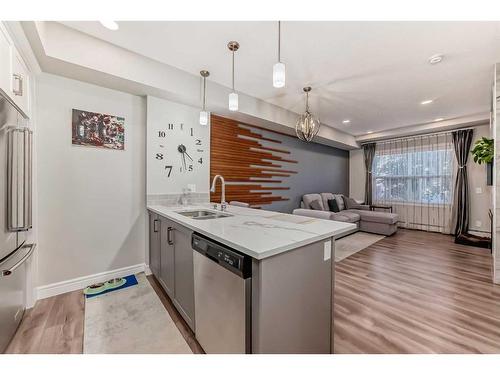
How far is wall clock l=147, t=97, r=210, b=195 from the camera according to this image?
2.74 meters

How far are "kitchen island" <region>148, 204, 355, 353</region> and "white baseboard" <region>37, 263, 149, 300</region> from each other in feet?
4.71

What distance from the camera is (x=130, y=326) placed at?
172cm

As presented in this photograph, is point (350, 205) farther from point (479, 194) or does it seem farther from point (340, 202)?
point (479, 194)

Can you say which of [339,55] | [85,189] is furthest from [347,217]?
[85,189]

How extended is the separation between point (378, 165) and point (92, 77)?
6.86m

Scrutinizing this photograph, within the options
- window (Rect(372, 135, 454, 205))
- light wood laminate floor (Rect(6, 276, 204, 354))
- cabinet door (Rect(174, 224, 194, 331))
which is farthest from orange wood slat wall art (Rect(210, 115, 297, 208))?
window (Rect(372, 135, 454, 205))

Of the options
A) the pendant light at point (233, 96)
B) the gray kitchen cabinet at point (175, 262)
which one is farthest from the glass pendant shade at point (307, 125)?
the gray kitchen cabinet at point (175, 262)

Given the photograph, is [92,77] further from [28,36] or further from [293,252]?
[293,252]

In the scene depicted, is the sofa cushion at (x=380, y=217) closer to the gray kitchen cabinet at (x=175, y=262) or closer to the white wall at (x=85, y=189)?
the gray kitchen cabinet at (x=175, y=262)

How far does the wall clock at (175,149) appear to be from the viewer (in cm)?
274

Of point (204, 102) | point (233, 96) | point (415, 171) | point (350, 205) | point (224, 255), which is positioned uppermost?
point (204, 102)

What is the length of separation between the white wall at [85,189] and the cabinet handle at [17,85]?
0.50 m

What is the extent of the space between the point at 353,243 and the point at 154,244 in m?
3.67

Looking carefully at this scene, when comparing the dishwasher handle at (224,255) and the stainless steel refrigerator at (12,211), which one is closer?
the dishwasher handle at (224,255)
